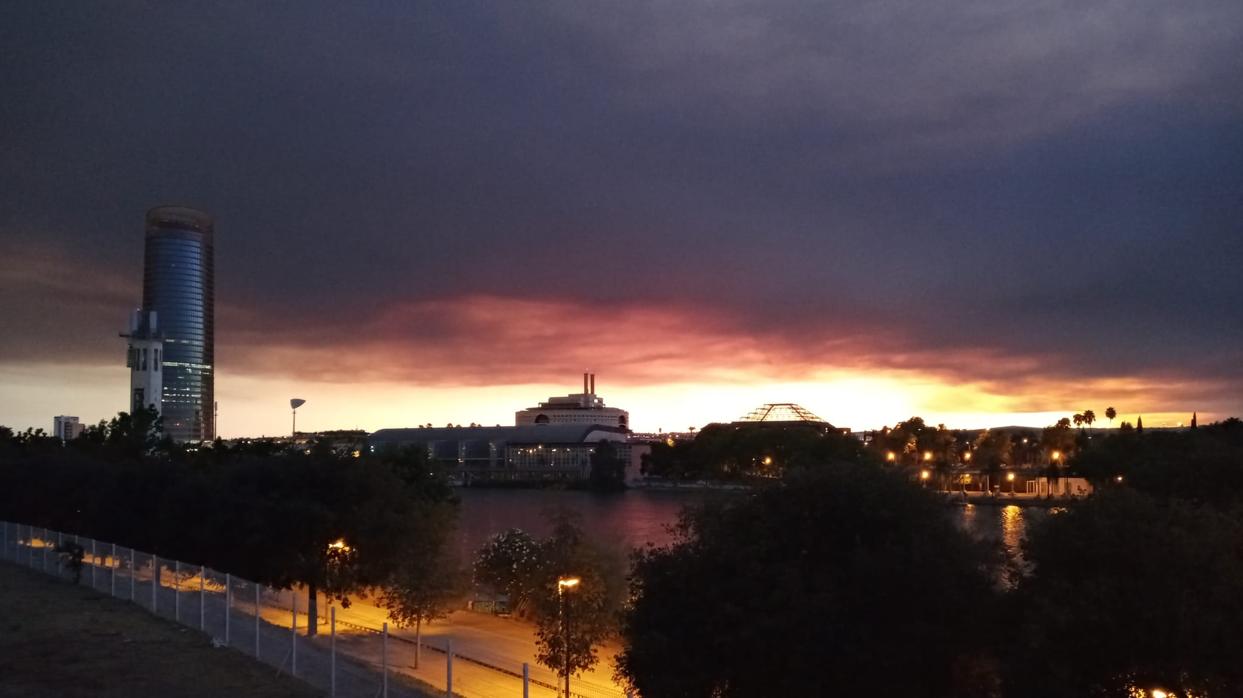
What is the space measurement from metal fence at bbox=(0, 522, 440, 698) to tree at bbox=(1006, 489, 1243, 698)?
9.00m

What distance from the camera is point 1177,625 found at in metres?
12.5

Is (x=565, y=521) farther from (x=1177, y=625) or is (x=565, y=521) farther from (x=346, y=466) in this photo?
(x=1177, y=625)

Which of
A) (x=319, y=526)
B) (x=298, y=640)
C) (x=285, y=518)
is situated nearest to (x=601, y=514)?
(x=285, y=518)

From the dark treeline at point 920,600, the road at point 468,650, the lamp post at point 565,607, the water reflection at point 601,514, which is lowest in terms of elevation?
the water reflection at point 601,514

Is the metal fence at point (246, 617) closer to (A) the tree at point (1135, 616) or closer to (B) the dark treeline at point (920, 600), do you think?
(B) the dark treeline at point (920, 600)

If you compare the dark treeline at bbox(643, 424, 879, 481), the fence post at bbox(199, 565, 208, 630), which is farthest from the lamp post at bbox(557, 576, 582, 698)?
the dark treeline at bbox(643, 424, 879, 481)

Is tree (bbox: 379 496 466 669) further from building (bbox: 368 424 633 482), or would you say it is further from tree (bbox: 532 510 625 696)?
building (bbox: 368 424 633 482)

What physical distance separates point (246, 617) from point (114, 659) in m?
2.67

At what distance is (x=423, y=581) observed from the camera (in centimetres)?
3316

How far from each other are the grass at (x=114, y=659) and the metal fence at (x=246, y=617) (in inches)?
14.9

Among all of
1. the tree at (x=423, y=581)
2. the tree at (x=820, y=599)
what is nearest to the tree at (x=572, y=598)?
the tree at (x=423, y=581)

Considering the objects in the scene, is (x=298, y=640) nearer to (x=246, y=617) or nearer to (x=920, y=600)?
(x=246, y=617)

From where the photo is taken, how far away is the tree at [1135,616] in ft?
40.8

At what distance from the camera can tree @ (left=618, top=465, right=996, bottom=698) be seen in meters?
14.5
